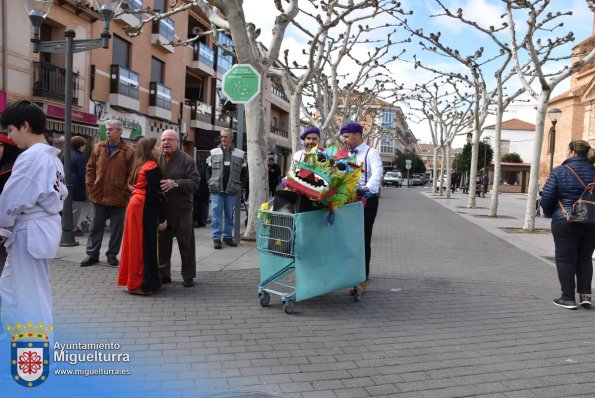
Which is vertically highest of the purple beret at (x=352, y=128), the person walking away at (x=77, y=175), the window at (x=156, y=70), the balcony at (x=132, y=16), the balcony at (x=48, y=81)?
the balcony at (x=132, y=16)

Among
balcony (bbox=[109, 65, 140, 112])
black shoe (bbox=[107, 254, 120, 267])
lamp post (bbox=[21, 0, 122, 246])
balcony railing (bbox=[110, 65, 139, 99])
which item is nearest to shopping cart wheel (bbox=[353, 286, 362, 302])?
black shoe (bbox=[107, 254, 120, 267])

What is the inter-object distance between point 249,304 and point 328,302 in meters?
0.93

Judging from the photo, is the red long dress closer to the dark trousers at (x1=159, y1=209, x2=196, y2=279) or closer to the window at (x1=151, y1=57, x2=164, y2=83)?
the dark trousers at (x1=159, y1=209, x2=196, y2=279)

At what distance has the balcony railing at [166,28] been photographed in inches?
1066

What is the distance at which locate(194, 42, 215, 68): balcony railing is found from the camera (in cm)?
3328

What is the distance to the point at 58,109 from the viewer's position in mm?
19016

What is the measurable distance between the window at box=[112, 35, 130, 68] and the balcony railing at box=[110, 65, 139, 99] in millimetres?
641

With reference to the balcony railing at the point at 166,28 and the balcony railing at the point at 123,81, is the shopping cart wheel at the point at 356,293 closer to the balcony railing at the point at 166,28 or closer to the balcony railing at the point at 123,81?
the balcony railing at the point at 123,81

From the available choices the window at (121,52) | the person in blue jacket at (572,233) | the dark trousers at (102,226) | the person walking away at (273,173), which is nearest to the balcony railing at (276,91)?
the window at (121,52)

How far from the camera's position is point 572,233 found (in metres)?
6.14

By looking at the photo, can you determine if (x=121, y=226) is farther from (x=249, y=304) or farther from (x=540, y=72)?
(x=540, y=72)

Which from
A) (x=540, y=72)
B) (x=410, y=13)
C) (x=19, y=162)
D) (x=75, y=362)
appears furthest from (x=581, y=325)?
(x=410, y=13)

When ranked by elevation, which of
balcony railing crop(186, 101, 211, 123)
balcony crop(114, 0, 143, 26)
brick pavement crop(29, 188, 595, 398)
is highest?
→ balcony crop(114, 0, 143, 26)

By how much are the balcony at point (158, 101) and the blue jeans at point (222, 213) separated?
19.6 metres
